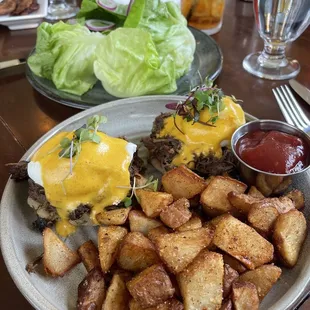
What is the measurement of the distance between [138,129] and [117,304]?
0.92 meters

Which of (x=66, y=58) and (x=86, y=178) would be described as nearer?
(x=86, y=178)

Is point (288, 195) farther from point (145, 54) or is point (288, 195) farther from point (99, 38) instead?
point (99, 38)

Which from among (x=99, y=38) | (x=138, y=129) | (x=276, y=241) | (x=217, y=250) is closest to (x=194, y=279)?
(x=217, y=250)

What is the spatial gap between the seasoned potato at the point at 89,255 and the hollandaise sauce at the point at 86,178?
0.42 ft

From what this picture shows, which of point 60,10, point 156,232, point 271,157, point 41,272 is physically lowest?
point 60,10

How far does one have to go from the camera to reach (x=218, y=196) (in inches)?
56.6

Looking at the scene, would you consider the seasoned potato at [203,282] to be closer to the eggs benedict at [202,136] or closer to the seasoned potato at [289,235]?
the seasoned potato at [289,235]

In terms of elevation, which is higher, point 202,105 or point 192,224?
point 202,105

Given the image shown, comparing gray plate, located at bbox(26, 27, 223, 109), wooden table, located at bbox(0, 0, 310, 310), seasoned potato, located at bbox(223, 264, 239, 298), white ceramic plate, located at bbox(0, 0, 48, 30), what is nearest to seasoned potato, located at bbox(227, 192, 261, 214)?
seasoned potato, located at bbox(223, 264, 239, 298)

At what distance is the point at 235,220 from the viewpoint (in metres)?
1.32

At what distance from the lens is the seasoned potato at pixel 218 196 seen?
1.42 m

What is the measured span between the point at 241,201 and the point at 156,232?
29cm

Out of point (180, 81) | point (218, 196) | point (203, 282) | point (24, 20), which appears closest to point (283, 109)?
point (180, 81)

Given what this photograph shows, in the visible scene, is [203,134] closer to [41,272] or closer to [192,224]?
[192,224]
